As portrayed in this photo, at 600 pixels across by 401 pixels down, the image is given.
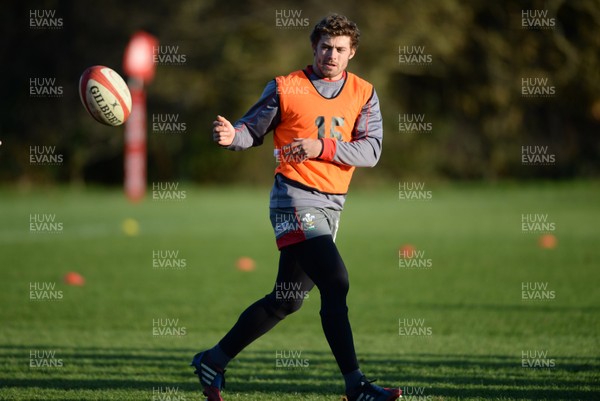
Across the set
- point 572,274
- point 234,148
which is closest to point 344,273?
point 234,148

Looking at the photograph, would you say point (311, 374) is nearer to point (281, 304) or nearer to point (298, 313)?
point (281, 304)

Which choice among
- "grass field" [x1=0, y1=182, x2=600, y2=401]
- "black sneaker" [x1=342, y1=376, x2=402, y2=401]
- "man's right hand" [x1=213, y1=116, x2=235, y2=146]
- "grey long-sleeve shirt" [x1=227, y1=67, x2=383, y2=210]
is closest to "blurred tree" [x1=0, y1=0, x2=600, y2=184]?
"grass field" [x1=0, y1=182, x2=600, y2=401]

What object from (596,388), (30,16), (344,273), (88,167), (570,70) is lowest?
(596,388)

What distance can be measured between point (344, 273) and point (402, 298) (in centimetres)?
482

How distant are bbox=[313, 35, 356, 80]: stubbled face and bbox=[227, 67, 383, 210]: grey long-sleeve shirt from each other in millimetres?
85

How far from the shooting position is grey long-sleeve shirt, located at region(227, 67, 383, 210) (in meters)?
4.65

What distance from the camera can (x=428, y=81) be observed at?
32.2 metres

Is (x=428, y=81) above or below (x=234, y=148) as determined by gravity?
above

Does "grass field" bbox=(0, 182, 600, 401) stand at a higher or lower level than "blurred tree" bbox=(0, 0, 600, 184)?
lower

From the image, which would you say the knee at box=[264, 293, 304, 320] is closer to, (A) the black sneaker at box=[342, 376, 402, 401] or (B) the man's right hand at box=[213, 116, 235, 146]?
(A) the black sneaker at box=[342, 376, 402, 401]

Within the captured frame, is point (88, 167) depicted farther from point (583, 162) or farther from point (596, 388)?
point (596, 388)

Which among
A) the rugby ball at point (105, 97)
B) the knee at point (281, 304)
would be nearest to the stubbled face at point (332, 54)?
the knee at point (281, 304)

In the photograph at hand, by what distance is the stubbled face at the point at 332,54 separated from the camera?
15.3ft

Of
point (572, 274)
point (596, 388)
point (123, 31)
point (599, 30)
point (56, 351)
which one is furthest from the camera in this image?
point (123, 31)
